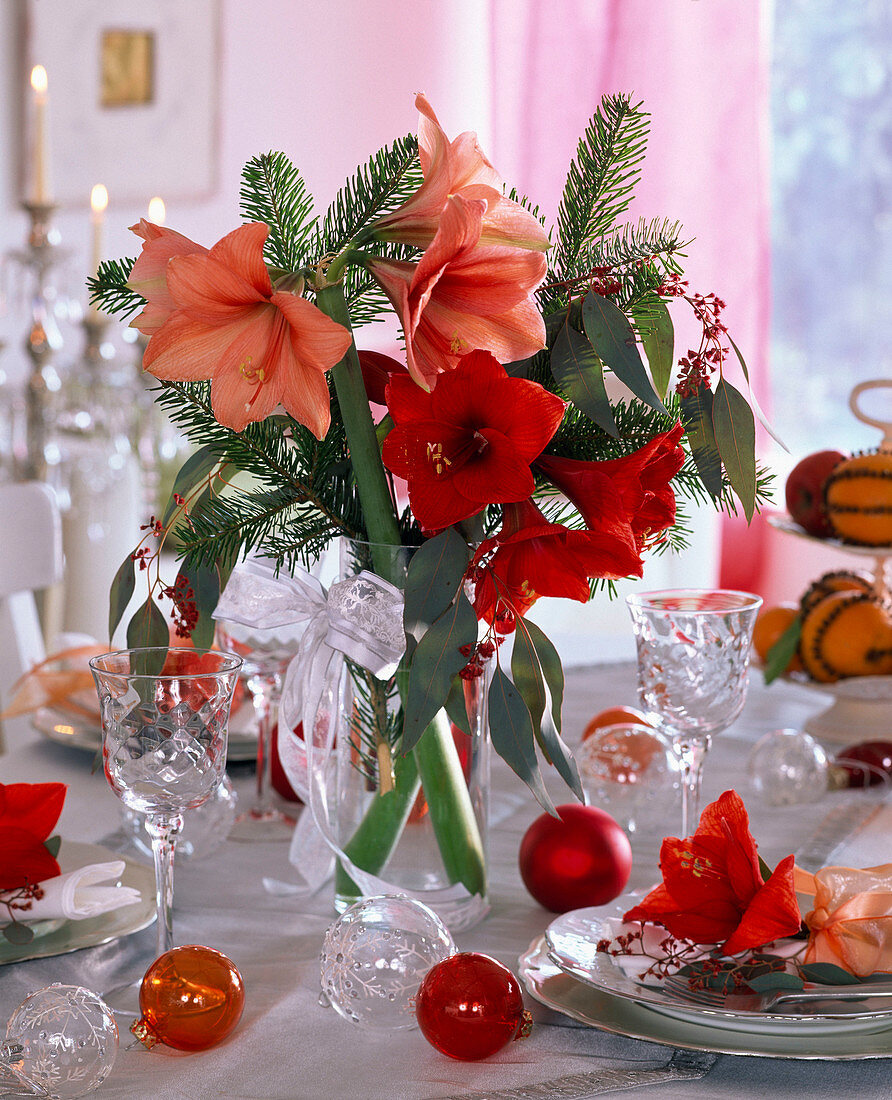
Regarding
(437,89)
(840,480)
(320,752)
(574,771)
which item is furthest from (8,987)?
(437,89)

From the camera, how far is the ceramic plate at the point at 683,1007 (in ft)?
1.84

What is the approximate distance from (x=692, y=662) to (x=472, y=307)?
0.27 m

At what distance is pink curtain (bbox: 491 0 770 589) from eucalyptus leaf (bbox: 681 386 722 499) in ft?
8.15

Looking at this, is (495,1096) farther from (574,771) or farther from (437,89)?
(437,89)

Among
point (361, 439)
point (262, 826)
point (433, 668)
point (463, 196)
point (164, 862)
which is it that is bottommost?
point (262, 826)

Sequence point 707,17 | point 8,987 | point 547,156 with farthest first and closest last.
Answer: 1. point 547,156
2. point 707,17
3. point 8,987

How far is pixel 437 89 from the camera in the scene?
3.76m

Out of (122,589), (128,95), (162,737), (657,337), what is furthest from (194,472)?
(128,95)

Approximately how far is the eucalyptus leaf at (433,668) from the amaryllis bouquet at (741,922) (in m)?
0.15

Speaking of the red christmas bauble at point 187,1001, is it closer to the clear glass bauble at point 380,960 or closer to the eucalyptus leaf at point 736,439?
the clear glass bauble at point 380,960

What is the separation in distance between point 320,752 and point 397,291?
0.28 m

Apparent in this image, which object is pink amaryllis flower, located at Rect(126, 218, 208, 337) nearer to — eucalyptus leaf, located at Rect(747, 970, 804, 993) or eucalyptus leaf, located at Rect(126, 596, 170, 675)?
eucalyptus leaf, located at Rect(126, 596, 170, 675)

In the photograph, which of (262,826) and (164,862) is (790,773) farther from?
(164,862)

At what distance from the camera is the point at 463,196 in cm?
63
